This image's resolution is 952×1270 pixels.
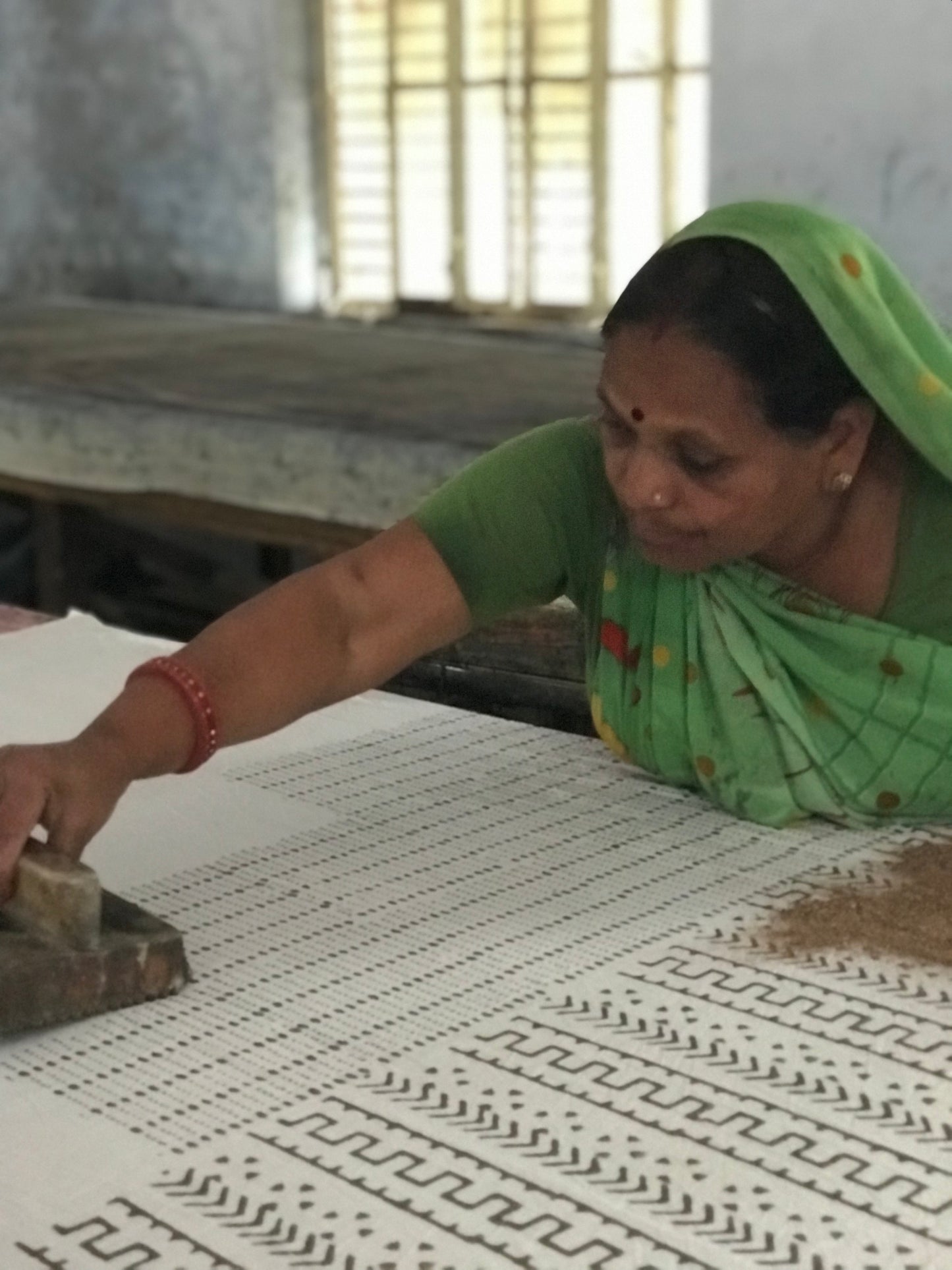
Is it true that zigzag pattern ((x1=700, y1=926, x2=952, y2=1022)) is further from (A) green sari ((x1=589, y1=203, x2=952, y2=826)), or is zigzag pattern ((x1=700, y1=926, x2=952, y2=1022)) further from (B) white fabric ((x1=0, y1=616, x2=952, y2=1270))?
(A) green sari ((x1=589, y1=203, x2=952, y2=826))

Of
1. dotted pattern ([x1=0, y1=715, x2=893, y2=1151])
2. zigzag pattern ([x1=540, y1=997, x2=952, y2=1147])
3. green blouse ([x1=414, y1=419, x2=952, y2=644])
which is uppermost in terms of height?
green blouse ([x1=414, y1=419, x2=952, y2=644])

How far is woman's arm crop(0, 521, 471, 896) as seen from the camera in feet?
3.11

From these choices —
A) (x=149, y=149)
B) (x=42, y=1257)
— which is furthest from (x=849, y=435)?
(x=149, y=149)

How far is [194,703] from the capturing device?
3.40 feet

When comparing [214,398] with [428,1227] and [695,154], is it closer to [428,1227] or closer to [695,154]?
[695,154]

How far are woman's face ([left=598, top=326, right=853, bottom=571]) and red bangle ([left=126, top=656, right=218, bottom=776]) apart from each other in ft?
0.93

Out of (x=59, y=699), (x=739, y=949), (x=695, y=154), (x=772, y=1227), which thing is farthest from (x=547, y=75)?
(x=772, y=1227)

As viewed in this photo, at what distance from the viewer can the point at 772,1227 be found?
683 mm

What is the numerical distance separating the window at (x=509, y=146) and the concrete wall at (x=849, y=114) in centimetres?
18

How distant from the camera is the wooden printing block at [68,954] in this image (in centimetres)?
86

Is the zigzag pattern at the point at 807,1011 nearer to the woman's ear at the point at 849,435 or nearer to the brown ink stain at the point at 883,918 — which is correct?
the brown ink stain at the point at 883,918

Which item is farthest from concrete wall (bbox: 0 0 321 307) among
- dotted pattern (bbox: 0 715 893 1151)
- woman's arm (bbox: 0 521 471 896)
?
woman's arm (bbox: 0 521 471 896)

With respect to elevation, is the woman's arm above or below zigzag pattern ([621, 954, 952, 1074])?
above

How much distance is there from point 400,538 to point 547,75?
3395mm
